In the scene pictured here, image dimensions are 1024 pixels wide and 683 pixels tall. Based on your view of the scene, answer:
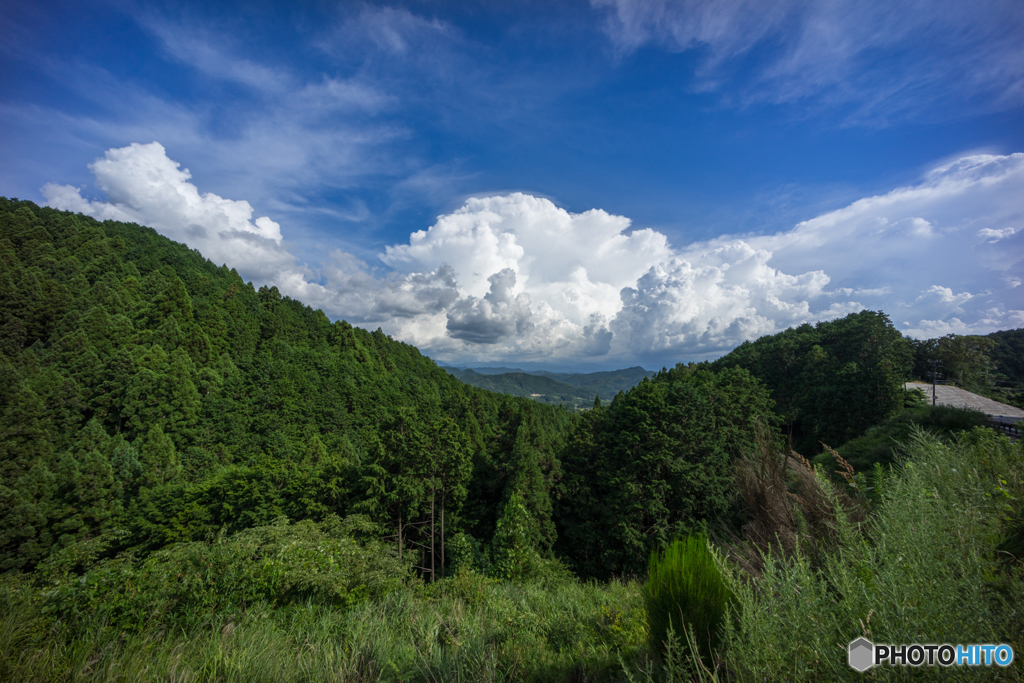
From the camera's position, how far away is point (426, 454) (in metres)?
22.2

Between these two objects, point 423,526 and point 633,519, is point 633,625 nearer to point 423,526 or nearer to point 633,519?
point 633,519

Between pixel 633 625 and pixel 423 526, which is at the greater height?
pixel 633 625

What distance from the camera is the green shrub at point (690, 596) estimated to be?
2502 mm

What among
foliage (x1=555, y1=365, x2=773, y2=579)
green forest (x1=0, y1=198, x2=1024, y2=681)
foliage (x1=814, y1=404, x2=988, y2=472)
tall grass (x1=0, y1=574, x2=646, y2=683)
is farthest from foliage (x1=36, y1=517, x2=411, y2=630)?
foliage (x1=814, y1=404, x2=988, y2=472)

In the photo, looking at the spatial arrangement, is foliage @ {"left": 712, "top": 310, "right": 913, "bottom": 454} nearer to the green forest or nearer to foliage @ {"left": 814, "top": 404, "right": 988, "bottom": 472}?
the green forest

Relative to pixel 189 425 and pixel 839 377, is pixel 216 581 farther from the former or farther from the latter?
pixel 839 377

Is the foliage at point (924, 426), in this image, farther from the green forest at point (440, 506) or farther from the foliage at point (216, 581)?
the foliage at point (216, 581)

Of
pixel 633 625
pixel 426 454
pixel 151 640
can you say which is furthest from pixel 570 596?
pixel 426 454

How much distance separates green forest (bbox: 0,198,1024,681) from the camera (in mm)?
2490

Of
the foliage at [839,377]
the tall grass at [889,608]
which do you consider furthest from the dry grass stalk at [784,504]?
the foliage at [839,377]

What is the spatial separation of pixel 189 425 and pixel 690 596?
4888cm

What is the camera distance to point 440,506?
915 inches

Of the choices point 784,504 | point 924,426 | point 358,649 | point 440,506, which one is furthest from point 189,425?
point 924,426

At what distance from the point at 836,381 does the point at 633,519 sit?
1196 inches
